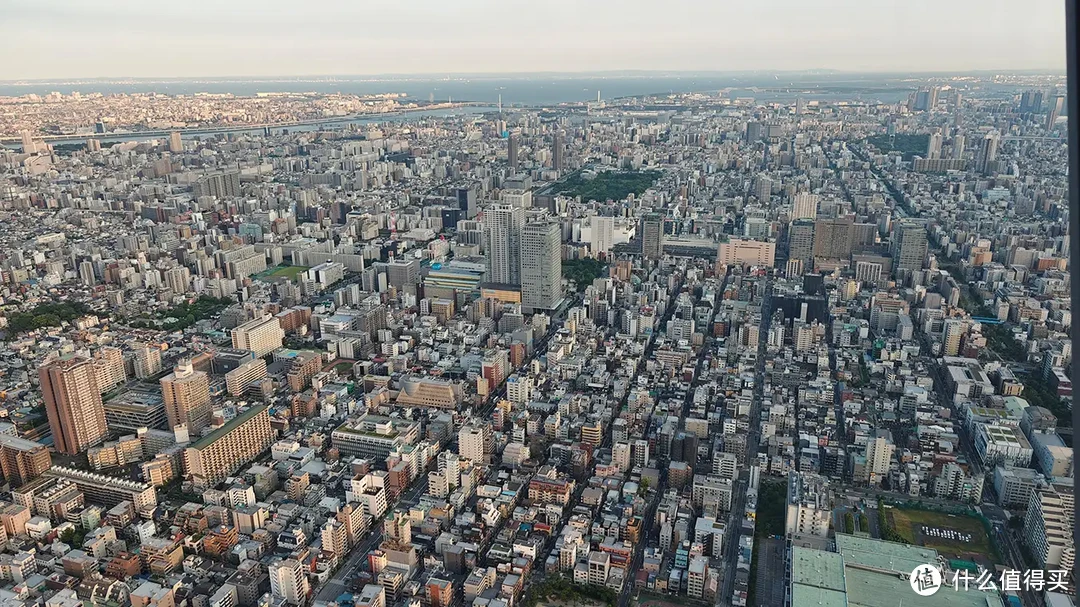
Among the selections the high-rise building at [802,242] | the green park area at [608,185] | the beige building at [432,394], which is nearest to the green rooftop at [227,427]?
the beige building at [432,394]

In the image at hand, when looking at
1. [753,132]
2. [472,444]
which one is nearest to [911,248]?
[472,444]

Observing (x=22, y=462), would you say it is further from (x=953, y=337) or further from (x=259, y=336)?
(x=953, y=337)

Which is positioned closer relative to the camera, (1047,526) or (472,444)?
(1047,526)

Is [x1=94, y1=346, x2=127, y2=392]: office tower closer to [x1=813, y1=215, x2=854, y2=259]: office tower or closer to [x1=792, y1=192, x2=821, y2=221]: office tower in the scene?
[x1=813, y1=215, x2=854, y2=259]: office tower

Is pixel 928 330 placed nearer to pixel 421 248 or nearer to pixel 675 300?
pixel 675 300

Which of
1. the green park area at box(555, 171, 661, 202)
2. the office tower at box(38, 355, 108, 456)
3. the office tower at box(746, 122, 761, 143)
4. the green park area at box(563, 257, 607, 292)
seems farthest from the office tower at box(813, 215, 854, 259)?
the office tower at box(746, 122, 761, 143)

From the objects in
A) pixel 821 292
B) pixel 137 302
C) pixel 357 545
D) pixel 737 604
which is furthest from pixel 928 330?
pixel 137 302

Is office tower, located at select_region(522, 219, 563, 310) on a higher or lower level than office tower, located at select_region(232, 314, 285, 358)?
higher
